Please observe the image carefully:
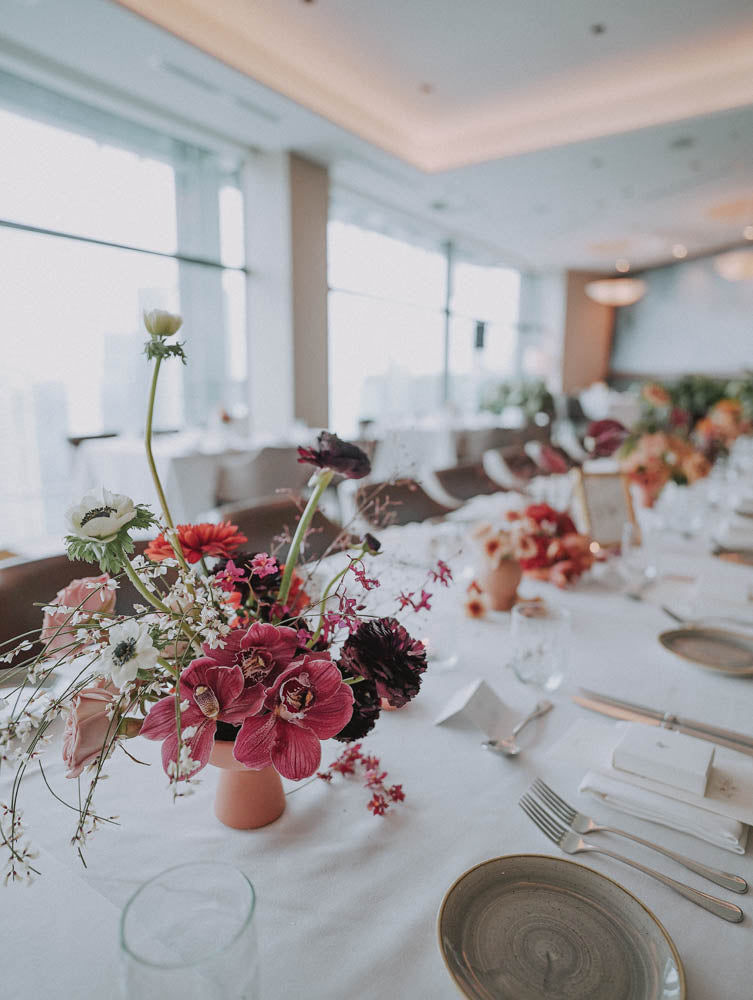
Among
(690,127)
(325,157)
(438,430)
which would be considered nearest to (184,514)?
(438,430)

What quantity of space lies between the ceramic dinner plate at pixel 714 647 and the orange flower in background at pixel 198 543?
878mm

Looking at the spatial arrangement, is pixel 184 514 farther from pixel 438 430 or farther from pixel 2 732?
pixel 2 732

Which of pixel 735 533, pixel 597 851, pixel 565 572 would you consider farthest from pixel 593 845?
pixel 735 533

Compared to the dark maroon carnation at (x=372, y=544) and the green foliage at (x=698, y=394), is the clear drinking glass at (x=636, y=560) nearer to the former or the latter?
the dark maroon carnation at (x=372, y=544)

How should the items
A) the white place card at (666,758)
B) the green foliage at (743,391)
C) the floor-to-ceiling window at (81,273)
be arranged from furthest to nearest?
the green foliage at (743,391)
the floor-to-ceiling window at (81,273)
the white place card at (666,758)

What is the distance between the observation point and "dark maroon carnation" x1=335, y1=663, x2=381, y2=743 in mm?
605

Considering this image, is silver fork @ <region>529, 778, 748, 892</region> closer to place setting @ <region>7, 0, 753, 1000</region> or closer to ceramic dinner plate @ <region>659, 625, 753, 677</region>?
place setting @ <region>7, 0, 753, 1000</region>

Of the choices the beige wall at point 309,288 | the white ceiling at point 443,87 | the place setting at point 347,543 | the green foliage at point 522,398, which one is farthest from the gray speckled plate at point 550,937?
the green foliage at point 522,398

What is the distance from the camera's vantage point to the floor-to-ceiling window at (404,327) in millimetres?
7426

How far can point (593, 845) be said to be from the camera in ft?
2.25

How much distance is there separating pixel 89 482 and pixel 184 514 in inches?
36.6

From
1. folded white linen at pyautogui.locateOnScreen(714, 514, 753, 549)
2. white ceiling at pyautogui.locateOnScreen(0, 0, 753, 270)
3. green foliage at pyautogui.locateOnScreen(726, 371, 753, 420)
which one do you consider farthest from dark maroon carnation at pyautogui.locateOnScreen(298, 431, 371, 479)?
green foliage at pyautogui.locateOnScreen(726, 371, 753, 420)

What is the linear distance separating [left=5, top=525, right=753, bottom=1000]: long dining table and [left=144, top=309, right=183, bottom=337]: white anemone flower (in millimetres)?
351

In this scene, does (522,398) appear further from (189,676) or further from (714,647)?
(189,676)
